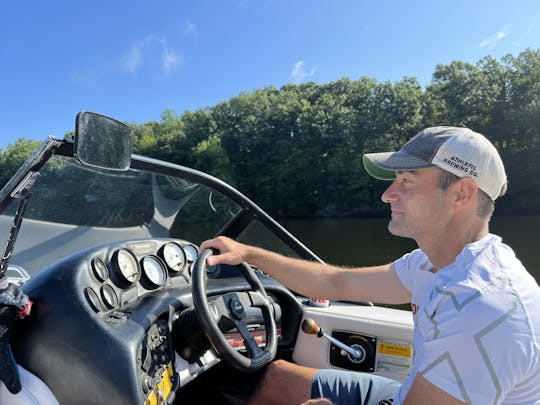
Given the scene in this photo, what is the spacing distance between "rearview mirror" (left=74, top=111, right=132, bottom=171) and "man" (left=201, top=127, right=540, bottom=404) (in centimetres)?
46

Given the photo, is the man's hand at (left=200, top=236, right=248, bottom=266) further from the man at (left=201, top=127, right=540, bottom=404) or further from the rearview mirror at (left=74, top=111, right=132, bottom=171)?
the rearview mirror at (left=74, top=111, right=132, bottom=171)

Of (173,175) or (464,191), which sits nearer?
(464,191)

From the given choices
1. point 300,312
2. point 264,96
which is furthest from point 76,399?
point 264,96

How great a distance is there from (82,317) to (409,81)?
37.4 meters

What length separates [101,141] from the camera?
128 centimetres

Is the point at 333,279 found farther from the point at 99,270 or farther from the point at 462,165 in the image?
the point at 99,270

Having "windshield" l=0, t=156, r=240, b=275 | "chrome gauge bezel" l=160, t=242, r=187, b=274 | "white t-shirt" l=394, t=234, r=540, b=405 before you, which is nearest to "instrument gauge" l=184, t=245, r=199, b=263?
"chrome gauge bezel" l=160, t=242, r=187, b=274

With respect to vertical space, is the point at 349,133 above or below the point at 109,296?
above

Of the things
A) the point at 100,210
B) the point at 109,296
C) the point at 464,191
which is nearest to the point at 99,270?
the point at 109,296

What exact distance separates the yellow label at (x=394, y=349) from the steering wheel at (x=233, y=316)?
0.69 m

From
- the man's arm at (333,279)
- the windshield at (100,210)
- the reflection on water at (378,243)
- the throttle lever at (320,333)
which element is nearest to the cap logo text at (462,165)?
the man's arm at (333,279)

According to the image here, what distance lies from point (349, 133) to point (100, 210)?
32709 mm

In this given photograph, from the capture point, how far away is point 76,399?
1.11 m

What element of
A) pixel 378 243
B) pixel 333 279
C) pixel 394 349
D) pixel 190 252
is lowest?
pixel 378 243
